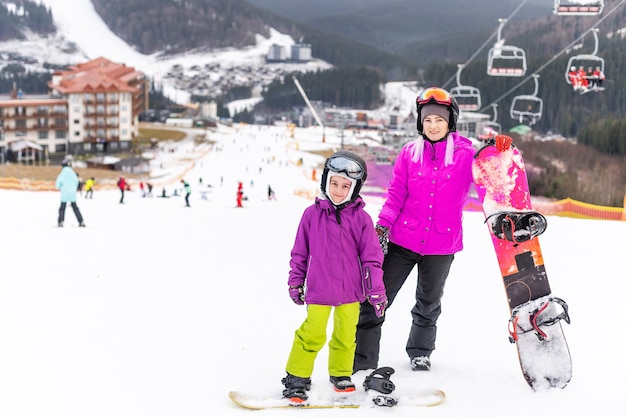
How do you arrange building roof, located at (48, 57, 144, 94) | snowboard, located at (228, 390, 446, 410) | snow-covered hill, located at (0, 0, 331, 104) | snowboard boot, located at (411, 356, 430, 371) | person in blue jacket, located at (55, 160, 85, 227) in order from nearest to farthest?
snowboard, located at (228, 390, 446, 410) → snowboard boot, located at (411, 356, 430, 371) → person in blue jacket, located at (55, 160, 85, 227) → building roof, located at (48, 57, 144, 94) → snow-covered hill, located at (0, 0, 331, 104)

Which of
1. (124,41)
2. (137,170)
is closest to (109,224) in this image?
(137,170)

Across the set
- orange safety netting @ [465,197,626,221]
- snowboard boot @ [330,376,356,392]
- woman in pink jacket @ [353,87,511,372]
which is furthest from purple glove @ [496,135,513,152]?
orange safety netting @ [465,197,626,221]

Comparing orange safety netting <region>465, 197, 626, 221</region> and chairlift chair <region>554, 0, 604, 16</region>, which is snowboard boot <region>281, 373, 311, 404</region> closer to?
orange safety netting <region>465, 197, 626, 221</region>

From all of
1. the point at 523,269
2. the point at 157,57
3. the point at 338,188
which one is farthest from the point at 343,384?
the point at 157,57

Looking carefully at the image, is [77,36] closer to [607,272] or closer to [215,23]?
[215,23]

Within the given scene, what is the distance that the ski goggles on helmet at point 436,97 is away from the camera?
294 centimetres

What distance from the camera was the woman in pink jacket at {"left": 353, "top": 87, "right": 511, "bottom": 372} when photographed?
9.72 feet

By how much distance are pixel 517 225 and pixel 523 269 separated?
0.65ft

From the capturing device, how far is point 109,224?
353 inches

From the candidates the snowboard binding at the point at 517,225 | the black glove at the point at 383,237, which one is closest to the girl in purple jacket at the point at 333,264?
the black glove at the point at 383,237

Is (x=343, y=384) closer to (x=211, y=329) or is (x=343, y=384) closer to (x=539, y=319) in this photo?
(x=539, y=319)

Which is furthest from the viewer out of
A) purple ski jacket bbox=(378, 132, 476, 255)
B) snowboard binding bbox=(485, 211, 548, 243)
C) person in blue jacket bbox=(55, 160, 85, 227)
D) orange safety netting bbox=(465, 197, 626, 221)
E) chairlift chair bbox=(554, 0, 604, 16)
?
chairlift chair bbox=(554, 0, 604, 16)

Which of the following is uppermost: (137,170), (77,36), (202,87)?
(77,36)

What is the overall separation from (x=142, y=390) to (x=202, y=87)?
15464 cm
